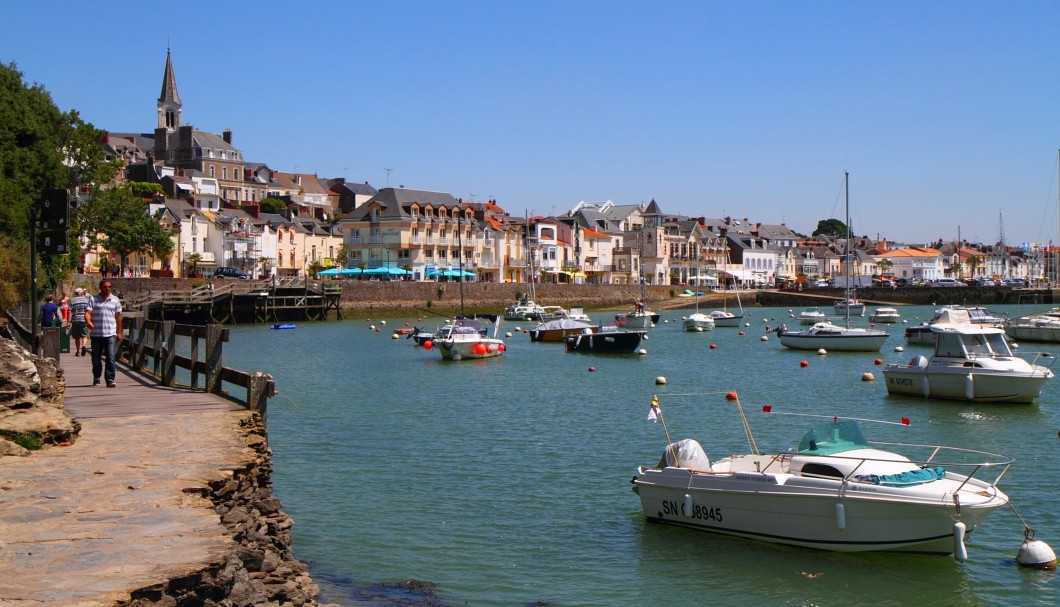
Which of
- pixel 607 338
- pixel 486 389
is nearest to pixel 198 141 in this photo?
pixel 607 338

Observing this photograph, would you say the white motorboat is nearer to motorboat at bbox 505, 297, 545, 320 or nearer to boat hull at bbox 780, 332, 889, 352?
boat hull at bbox 780, 332, 889, 352

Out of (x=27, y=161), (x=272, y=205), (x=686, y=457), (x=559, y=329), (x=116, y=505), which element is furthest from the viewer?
(x=272, y=205)

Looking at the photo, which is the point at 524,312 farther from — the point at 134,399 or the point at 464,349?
the point at 134,399

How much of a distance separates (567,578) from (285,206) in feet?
447

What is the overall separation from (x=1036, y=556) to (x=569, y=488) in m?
8.63

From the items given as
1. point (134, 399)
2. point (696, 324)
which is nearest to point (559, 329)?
point (696, 324)

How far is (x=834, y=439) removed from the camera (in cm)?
1725

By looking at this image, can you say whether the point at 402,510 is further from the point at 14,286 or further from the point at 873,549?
the point at 14,286

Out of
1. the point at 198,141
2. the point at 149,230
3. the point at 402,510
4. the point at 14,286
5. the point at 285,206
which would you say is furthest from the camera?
the point at 198,141

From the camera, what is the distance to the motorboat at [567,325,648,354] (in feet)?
194

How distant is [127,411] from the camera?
1711cm

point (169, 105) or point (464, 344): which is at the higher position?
point (169, 105)

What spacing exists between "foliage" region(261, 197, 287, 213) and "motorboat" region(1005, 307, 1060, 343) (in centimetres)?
9651

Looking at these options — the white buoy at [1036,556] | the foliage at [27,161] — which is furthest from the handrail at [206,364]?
the foliage at [27,161]
